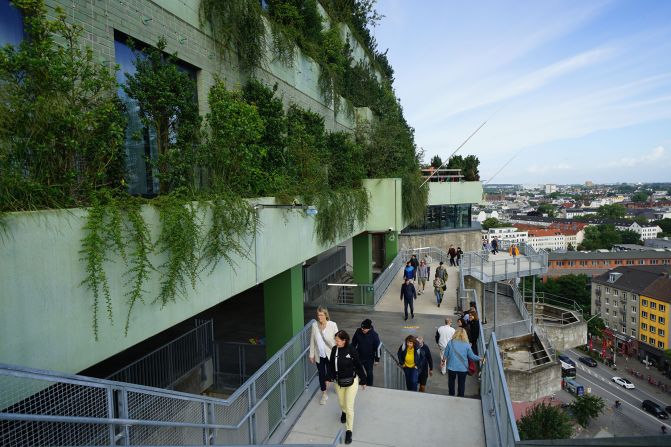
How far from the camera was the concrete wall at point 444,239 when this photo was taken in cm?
3406

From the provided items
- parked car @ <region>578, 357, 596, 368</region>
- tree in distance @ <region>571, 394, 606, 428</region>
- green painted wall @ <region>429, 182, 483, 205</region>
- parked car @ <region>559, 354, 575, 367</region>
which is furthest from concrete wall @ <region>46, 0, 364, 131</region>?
parked car @ <region>578, 357, 596, 368</region>

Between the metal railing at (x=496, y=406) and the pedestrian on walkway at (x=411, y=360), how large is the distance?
1228 millimetres

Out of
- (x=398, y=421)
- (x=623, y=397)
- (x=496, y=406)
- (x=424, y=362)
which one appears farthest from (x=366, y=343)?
(x=623, y=397)

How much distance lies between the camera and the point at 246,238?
7129 mm

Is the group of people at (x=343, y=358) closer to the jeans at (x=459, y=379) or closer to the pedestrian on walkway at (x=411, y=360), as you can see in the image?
the pedestrian on walkway at (x=411, y=360)

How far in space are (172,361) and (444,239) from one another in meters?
29.1

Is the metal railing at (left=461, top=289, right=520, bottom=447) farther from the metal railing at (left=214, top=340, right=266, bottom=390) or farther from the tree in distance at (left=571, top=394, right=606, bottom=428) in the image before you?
the tree in distance at (left=571, top=394, right=606, bottom=428)

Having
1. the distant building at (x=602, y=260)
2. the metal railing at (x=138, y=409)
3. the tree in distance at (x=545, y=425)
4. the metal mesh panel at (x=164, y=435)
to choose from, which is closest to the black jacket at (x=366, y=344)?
the metal railing at (x=138, y=409)

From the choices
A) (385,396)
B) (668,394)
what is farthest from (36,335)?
(668,394)

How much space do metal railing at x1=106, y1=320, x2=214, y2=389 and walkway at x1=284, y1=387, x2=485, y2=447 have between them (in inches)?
134

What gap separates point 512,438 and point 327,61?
47.5ft

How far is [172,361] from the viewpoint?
8.92 m

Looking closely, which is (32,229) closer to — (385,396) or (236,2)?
(385,396)

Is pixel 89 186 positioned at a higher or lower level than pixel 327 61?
lower
